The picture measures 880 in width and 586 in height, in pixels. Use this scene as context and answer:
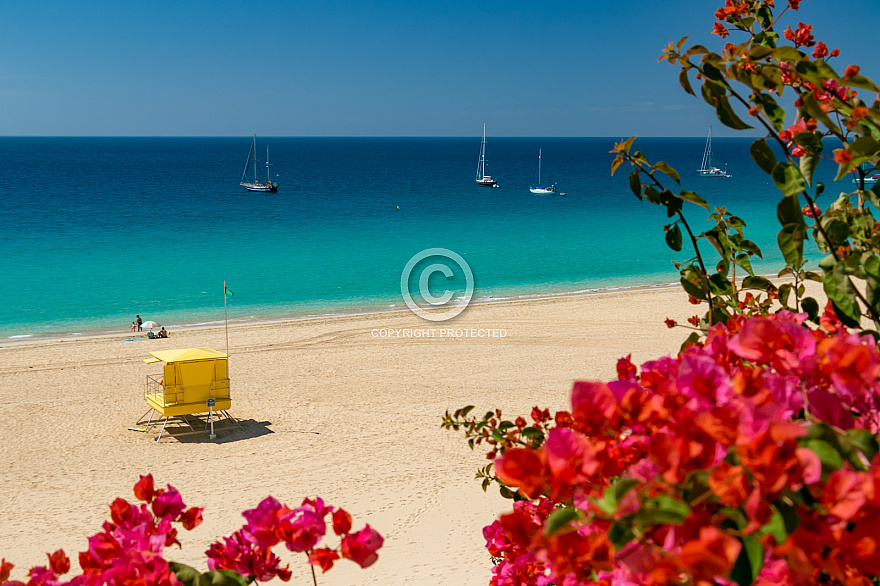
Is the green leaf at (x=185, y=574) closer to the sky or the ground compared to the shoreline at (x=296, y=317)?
closer to the sky

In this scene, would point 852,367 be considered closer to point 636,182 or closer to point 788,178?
point 788,178

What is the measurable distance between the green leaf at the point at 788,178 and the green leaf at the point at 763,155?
0.06 feet

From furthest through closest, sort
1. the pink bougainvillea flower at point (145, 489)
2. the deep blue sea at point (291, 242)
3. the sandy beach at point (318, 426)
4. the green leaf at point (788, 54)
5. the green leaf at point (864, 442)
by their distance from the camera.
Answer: the deep blue sea at point (291, 242) < the sandy beach at point (318, 426) < the pink bougainvillea flower at point (145, 489) < the green leaf at point (788, 54) < the green leaf at point (864, 442)

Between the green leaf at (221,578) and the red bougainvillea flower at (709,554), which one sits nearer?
the red bougainvillea flower at (709,554)

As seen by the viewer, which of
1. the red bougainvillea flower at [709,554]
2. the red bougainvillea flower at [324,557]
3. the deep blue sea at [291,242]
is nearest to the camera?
the red bougainvillea flower at [709,554]

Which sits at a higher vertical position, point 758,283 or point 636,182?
point 636,182

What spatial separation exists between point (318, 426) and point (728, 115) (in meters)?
10.4

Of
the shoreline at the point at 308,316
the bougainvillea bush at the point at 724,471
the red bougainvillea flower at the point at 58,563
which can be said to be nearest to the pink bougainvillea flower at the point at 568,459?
the bougainvillea bush at the point at 724,471

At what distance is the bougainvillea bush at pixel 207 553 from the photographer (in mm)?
1079

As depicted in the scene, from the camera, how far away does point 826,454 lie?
72cm

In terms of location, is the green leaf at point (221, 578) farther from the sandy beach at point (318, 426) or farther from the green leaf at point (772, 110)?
the sandy beach at point (318, 426)

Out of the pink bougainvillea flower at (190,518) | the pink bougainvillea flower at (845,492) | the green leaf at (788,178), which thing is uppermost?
the green leaf at (788,178)

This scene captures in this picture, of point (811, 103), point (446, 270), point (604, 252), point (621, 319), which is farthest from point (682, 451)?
point (604, 252)

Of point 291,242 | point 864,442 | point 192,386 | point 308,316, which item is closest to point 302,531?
point 864,442
